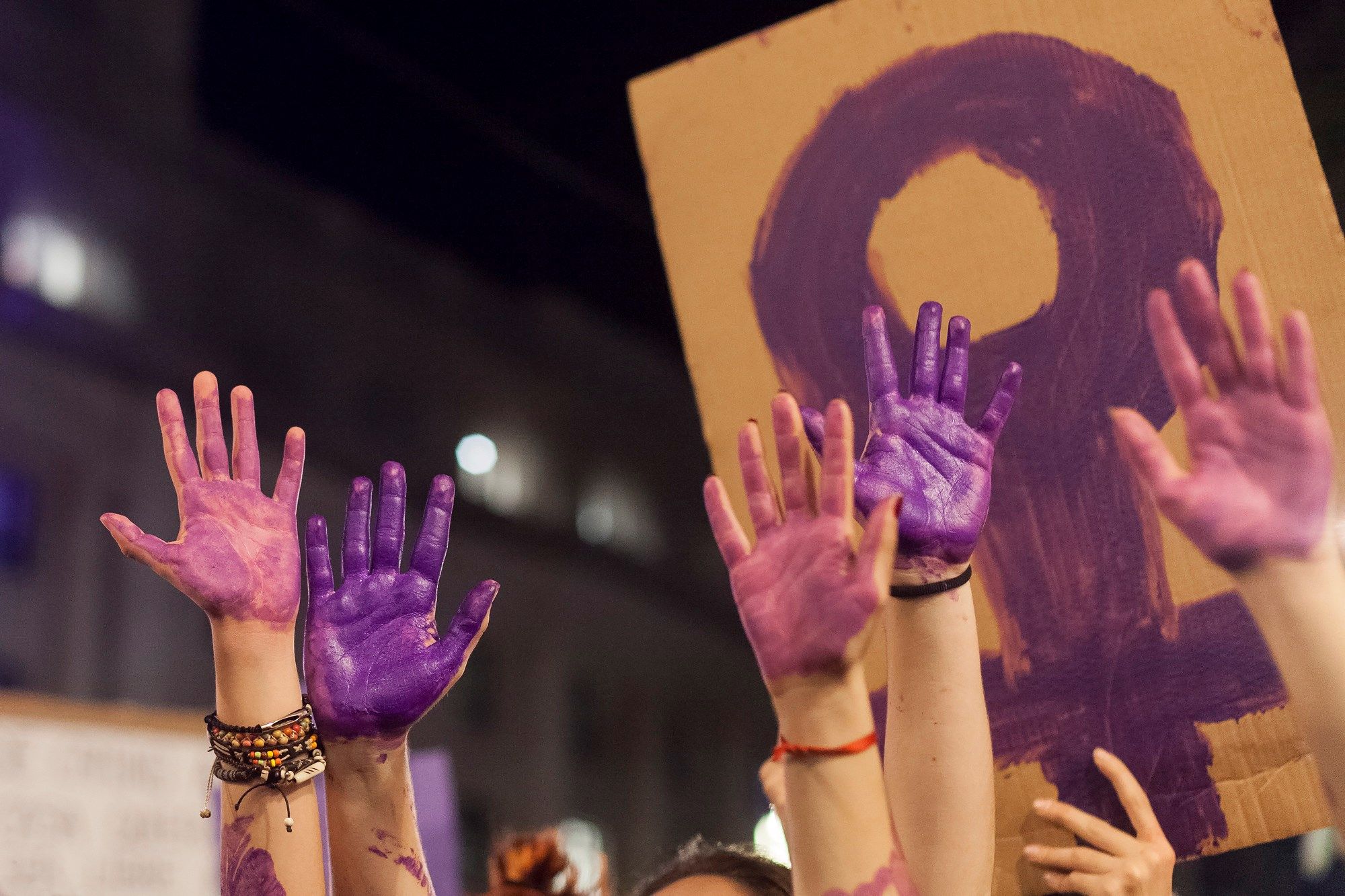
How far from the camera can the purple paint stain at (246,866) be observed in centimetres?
107

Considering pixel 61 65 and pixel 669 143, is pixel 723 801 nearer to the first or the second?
pixel 61 65

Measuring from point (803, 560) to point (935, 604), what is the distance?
0.24 meters

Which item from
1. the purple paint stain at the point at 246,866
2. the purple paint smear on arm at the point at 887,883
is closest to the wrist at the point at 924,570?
the purple paint smear on arm at the point at 887,883

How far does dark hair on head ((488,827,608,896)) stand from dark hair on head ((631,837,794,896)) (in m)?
0.14

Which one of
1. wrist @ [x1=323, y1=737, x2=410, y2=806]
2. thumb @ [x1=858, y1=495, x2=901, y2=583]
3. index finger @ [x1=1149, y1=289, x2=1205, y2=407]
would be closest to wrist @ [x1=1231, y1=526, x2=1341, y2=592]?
index finger @ [x1=1149, y1=289, x2=1205, y2=407]

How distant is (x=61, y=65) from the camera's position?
550cm

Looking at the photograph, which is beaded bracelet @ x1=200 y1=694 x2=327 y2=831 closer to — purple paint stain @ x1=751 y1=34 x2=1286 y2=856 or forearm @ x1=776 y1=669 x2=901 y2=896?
forearm @ x1=776 y1=669 x2=901 y2=896

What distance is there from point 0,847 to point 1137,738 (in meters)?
1.94

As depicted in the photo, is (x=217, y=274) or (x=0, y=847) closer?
(x=0, y=847)

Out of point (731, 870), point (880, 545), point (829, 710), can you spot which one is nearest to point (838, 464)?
point (880, 545)

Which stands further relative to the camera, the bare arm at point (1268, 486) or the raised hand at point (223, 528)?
the raised hand at point (223, 528)

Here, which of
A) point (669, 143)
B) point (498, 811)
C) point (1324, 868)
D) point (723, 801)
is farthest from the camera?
point (723, 801)

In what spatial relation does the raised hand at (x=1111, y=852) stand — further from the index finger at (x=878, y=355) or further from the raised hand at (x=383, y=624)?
the raised hand at (x=383, y=624)

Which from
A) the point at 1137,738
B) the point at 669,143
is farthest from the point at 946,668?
the point at 669,143
